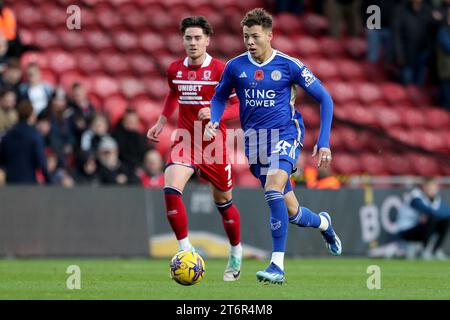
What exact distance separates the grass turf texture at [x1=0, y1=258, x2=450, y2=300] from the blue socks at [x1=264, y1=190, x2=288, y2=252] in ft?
1.23

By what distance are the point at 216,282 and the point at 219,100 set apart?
1.74 metres

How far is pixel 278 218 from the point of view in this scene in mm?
10406

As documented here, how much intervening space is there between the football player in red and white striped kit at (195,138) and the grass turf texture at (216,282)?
2.02 ft

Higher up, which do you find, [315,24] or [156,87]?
[315,24]

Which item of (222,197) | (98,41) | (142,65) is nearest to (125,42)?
(98,41)

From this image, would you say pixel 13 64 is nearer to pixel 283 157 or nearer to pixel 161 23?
pixel 161 23

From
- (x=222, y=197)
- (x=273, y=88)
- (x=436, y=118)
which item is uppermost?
(x=273, y=88)

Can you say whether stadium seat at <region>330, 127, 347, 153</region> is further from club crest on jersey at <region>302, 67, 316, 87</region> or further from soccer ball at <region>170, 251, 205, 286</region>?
soccer ball at <region>170, 251, 205, 286</region>

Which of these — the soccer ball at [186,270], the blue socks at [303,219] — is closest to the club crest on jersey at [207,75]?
the blue socks at [303,219]

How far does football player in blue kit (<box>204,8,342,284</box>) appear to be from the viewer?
10461 mm
